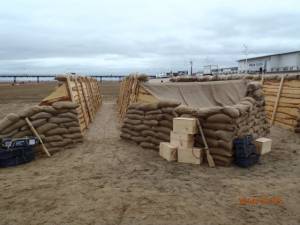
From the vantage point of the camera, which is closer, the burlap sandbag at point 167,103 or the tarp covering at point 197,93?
the burlap sandbag at point 167,103

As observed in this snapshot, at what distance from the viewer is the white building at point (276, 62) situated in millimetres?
40562

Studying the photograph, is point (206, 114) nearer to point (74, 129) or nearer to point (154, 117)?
point (154, 117)

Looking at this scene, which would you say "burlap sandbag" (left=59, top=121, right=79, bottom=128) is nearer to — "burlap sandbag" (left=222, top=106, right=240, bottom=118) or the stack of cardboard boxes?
the stack of cardboard boxes

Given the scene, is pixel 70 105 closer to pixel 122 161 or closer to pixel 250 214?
pixel 122 161

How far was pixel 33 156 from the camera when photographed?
7.28 metres

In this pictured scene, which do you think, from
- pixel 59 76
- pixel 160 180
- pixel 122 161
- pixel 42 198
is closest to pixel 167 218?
pixel 160 180

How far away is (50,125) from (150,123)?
224 centimetres

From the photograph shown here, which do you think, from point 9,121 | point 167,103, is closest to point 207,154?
point 167,103

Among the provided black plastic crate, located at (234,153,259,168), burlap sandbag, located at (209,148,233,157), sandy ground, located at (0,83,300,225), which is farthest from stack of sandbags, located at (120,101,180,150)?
black plastic crate, located at (234,153,259,168)

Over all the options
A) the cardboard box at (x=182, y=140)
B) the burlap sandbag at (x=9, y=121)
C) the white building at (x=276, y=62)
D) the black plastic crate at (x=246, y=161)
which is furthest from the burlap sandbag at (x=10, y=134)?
the white building at (x=276, y=62)

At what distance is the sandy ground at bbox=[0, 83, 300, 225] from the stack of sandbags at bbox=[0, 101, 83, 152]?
0.37 meters

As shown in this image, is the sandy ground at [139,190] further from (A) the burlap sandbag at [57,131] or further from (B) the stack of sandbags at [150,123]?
(A) the burlap sandbag at [57,131]

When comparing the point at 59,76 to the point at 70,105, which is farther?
the point at 59,76

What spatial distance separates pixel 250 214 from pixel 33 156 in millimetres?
4788
